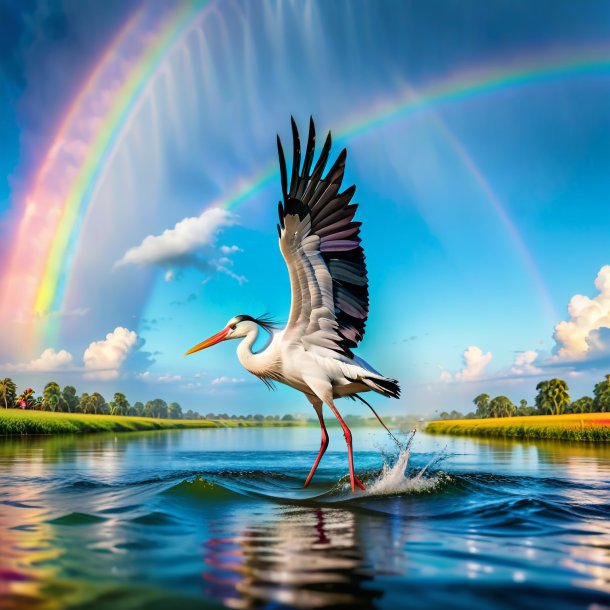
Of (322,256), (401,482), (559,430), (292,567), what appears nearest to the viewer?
(292,567)

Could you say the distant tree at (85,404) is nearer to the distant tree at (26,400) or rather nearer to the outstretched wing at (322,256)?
the distant tree at (26,400)

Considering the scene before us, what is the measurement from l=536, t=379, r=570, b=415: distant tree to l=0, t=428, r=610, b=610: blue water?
97289mm

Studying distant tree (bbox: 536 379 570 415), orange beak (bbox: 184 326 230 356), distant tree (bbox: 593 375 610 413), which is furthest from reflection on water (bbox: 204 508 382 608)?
distant tree (bbox: 536 379 570 415)

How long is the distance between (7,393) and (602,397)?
92.6 metres

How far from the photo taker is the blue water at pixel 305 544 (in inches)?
148

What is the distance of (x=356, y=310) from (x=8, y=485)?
6828mm

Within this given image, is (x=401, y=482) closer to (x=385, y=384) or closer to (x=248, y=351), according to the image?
(x=385, y=384)

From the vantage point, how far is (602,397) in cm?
8750

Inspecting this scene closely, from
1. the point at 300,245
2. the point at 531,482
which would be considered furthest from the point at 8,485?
the point at 531,482

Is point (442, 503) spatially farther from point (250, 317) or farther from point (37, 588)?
point (37, 588)

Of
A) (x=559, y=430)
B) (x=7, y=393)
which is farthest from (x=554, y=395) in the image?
(x=7, y=393)

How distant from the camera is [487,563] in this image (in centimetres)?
471

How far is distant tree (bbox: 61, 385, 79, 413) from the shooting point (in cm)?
13025

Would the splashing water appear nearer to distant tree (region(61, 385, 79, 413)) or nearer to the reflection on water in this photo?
the reflection on water
